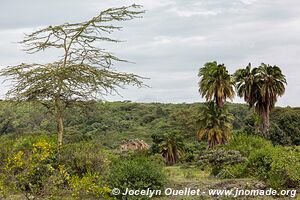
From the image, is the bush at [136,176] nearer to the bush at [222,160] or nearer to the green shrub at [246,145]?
the bush at [222,160]

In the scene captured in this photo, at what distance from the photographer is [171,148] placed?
43.6 meters

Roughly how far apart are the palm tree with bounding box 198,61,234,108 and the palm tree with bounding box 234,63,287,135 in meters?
4.84

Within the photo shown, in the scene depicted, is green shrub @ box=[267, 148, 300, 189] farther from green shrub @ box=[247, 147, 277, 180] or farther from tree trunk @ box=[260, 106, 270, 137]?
tree trunk @ box=[260, 106, 270, 137]

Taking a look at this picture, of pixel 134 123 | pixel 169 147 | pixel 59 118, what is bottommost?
pixel 169 147

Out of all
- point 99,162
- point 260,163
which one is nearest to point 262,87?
point 260,163

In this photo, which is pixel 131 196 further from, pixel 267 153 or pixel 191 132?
pixel 191 132

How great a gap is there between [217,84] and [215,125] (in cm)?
444

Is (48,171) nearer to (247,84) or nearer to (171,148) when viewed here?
(171,148)

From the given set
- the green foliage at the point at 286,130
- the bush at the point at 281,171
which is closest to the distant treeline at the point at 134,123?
the green foliage at the point at 286,130

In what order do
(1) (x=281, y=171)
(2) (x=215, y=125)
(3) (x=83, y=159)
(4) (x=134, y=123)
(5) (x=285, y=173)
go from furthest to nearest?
(4) (x=134, y=123) < (2) (x=215, y=125) < (3) (x=83, y=159) < (1) (x=281, y=171) < (5) (x=285, y=173)

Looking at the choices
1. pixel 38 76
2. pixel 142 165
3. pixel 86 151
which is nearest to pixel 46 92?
pixel 38 76

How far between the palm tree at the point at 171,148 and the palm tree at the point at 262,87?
11.3 m

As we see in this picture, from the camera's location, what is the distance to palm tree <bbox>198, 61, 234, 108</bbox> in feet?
152

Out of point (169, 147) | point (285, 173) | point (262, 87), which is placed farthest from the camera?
point (262, 87)
